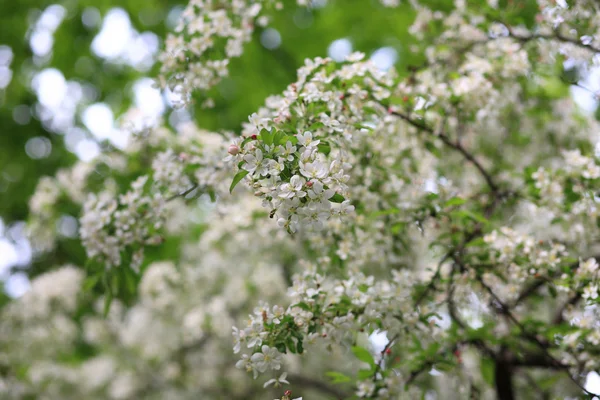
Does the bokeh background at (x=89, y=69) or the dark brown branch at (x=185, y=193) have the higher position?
the bokeh background at (x=89, y=69)

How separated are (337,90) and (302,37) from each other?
4284 mm

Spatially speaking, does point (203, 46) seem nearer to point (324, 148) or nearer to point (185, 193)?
point (185, 193)

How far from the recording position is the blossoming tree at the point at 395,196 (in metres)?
2.21

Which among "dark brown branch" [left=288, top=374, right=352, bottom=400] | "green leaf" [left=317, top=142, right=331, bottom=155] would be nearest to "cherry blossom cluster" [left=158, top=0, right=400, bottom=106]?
"green leaf" [left=317, top=142, right=331, bottom=155]

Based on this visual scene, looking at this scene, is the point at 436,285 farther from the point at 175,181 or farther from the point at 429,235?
the point at 175,181

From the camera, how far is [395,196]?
Answer: 3031mm

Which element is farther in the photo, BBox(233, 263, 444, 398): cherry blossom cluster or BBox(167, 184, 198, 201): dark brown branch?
BBox(167, 184, 198, 201): dark brown branch

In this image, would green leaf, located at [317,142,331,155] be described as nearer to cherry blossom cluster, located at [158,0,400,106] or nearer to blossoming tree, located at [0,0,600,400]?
blossoming tree, located at [0,0,600,400]

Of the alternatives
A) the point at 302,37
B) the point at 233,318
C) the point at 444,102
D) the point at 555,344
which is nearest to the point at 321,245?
the point at 444,102

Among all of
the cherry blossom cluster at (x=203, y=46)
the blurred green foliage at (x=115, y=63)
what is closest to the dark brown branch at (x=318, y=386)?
the blurred green foliage at (x=115, y=63)

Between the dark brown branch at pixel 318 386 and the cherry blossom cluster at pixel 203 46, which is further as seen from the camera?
the dark brown branch at pixel 318 386

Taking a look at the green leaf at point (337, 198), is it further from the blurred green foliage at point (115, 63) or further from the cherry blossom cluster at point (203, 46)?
the blurred green foliage at point (115, 63)

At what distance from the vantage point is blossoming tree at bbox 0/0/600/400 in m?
2.21

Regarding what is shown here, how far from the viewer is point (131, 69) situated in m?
7.60
